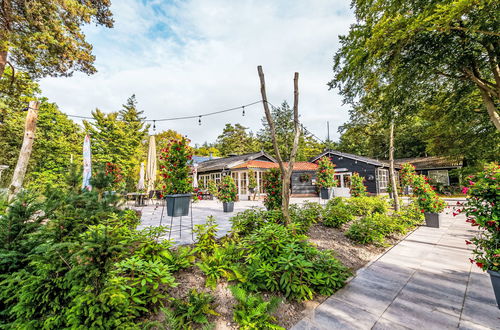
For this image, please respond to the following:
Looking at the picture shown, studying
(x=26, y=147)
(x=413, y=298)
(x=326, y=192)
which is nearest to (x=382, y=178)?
(x=326, y=192)

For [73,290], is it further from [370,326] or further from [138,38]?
[138,38]

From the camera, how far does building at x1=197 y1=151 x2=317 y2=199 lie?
16.1 m

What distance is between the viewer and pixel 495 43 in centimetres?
504

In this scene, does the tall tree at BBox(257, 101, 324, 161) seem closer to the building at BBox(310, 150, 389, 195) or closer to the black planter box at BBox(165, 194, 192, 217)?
the building at BBox(310, 150, 389, 195)

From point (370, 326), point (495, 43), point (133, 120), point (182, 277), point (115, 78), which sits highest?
point (133, 120)

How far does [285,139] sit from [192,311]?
30.0m

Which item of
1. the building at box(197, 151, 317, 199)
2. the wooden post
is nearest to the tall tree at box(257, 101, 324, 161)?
the building at box(197, 151, 317, 199)

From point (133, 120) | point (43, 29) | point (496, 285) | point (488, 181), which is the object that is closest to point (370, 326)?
point (496, 285)

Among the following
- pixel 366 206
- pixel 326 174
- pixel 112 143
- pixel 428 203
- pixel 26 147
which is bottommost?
pixel 366 206

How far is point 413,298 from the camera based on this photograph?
222 cm

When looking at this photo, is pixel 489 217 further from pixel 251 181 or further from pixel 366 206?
pixel 251 181

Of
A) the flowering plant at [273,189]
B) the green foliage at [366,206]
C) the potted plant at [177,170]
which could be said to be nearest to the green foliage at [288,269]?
the potted plant at [177,170]

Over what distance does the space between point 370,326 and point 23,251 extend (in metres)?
3.32

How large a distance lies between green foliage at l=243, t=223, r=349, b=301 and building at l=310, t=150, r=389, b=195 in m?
14.6
